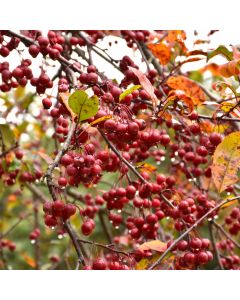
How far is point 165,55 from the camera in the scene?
1.98 meters

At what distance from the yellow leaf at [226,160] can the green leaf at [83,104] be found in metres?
0.39

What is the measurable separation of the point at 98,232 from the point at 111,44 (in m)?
2.62

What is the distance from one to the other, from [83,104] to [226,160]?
0.47 meters

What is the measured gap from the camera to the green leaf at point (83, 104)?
1291 millimetres

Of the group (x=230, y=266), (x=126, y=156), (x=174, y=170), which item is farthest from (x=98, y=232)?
(x=126, y=156)

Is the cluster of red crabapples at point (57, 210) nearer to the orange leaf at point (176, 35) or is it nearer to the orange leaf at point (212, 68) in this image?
the orange leaf at point (176, 35)

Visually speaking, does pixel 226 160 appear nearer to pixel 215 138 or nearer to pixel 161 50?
pixel 215 138

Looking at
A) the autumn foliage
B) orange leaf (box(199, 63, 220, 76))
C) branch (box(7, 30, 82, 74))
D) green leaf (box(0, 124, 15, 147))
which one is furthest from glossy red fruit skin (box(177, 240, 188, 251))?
orange leaf (box(199, 63, 220, 76))

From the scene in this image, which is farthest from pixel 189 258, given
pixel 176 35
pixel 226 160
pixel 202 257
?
pixel 176 35

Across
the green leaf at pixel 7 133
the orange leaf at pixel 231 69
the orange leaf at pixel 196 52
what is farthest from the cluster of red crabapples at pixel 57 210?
the green leaf at pixel 7 133

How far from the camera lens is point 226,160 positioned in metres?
1.49

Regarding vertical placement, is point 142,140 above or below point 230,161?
above
